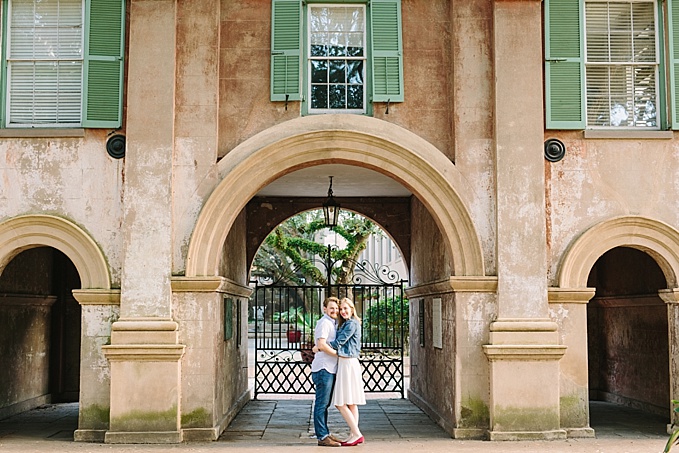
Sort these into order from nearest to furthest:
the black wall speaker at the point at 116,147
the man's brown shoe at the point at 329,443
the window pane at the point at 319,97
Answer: the man's brown shoe at the point at 329,443, the black wall speaker at the point at 116,147, the window pane at the point at 319,97

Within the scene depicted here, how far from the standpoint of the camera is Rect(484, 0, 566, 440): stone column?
Result: 11.3m

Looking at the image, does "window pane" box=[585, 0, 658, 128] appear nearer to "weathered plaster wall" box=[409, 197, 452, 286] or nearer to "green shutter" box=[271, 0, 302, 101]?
"weathered plaster wall" box=[409, 197, 452, 286]

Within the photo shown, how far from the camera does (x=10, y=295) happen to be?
45.7ft

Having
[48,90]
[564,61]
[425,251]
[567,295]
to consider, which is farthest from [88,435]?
[564,61]

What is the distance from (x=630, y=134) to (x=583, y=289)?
2.20m

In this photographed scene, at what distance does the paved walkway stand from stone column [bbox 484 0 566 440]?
470 millimetres

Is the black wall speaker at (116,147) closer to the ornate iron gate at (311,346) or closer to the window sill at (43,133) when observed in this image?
the window sill at (43,133)

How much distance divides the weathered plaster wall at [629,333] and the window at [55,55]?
9032mm

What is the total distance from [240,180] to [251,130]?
716mm

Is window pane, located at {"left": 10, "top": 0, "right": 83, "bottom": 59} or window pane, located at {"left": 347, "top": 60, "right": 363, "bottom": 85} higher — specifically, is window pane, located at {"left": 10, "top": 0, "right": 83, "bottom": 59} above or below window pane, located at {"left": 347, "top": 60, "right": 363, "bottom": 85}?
above

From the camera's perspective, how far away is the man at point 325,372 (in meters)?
10.9

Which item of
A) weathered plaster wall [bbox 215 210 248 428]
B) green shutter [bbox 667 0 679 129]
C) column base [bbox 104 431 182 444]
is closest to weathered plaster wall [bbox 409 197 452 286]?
weathered plaster wall [bbox 215 210 248 428]

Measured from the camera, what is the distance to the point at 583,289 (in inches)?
459

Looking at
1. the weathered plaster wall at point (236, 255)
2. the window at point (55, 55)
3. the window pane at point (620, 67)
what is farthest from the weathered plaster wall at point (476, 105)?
the window at point (55, 55)
